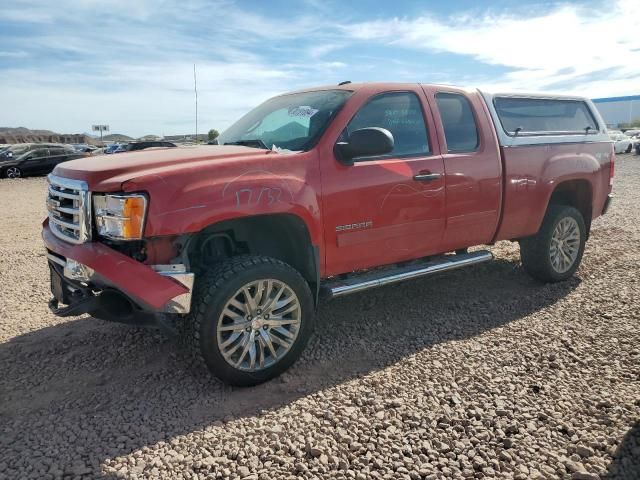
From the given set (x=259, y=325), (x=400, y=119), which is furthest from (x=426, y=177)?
(x=259, y=325)

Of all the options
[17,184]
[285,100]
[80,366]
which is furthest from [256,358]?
[17,184]

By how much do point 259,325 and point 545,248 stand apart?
11.0 feet

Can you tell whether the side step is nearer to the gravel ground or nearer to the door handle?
the gravel ground

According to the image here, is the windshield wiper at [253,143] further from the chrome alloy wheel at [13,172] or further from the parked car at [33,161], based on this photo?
the chrome alloy wheel at [13,172]

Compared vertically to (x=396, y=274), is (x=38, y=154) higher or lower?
higher

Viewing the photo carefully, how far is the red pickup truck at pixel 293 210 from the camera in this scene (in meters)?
3.19

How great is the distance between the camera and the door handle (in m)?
4.22

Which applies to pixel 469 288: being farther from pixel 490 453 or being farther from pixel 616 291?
pixel 490 453

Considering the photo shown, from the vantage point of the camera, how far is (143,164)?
3.30 metres

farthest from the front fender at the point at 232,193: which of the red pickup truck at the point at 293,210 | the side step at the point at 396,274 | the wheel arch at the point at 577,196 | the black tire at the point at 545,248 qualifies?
the wheel arch at the point at 577,196

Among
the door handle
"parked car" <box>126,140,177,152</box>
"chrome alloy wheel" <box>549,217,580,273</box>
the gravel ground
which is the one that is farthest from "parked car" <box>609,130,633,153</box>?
the door handle

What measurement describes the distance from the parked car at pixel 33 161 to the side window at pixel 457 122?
21304mm

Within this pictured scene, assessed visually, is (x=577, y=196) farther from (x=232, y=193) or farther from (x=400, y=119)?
(x=232, y=193)

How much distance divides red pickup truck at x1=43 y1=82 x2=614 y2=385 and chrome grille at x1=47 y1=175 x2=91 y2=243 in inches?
0.5
